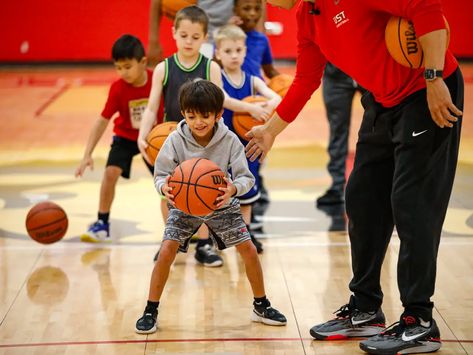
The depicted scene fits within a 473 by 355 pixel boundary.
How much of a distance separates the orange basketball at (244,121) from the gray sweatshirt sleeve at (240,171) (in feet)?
4.52

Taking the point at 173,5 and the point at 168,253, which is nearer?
the point at 168,253

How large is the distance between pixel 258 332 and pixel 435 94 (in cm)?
162

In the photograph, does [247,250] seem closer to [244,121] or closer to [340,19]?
[340,19]

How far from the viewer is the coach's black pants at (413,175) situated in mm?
4066

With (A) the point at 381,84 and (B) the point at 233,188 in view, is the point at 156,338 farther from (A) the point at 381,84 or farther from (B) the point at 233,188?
(A) the point at 381,84

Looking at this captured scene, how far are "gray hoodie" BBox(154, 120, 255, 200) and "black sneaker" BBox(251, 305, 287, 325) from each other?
29.7 inches

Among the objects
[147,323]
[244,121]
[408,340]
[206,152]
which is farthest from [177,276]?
[408,340]

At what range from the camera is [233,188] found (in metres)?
4.43

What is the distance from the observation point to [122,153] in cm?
655

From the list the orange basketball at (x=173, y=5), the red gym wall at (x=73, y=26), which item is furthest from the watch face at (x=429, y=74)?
the red gym wall at (x=73, y=26)

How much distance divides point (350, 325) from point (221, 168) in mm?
1084

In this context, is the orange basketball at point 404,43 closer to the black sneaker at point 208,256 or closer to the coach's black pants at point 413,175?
the coach's black pants at point 413,175

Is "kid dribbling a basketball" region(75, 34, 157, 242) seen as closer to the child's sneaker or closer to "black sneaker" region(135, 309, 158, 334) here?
the child's sneaker

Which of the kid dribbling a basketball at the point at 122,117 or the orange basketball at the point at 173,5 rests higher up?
the orange basketball at the point at 173,5
